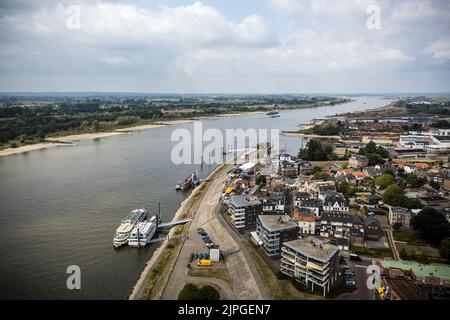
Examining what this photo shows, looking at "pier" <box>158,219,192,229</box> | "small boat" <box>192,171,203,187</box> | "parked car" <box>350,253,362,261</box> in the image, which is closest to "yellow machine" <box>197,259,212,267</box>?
"pier" <box>158,219,192,229</box>

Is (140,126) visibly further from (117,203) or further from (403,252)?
(403,252)

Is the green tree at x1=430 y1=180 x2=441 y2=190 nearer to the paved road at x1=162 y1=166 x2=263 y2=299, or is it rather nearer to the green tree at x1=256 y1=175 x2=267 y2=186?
the green tree at x1=256 y1=175 x2=267 y2=186

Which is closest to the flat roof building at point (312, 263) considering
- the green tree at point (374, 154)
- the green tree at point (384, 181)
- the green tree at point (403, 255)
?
the green tree at point (403, 255)

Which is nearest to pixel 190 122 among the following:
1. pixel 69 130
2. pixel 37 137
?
pixel 69 130

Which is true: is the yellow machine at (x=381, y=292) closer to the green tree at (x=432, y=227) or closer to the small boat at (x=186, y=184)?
the green tree at (x=432, y=227)

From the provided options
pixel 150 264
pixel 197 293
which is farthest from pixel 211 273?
pixel 150 264

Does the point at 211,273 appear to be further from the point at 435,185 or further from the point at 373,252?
the point at 435,185
